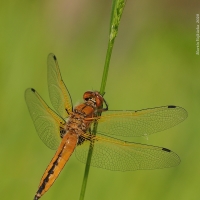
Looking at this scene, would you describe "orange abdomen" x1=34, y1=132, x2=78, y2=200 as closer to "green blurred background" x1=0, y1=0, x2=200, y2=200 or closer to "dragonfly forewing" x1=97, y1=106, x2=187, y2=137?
"dragonfly forewing" x1=97, y1=106, x2=187, y2=137

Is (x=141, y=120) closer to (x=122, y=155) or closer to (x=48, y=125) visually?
(x=122, y=155)

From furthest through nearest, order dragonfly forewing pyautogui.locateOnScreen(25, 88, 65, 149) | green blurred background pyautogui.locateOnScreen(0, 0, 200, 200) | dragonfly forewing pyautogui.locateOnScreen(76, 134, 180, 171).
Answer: green blurred background pyautogui.locateOnScreen(0, 0, 200, 200) < dragonfly forewing pyautogui.locateOnScreen(25, 88, 65, 149) < dragonfly forewing pyautogui.locateOnScreen(76, 134, 180, 171)

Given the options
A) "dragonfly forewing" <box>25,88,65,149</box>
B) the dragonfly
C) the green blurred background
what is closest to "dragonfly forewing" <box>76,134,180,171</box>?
the dragonfly

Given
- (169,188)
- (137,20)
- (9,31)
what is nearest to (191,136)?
(169,188)

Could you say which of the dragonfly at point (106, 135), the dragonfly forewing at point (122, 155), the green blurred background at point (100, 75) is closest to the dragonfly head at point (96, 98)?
the dragonfly at point (106, 135)

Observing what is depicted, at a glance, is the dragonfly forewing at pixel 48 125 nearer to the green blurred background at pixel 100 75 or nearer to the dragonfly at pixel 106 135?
the dragonfly at pixel 106 135

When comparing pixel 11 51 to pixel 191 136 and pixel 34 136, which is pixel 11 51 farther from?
pixel 191 136
